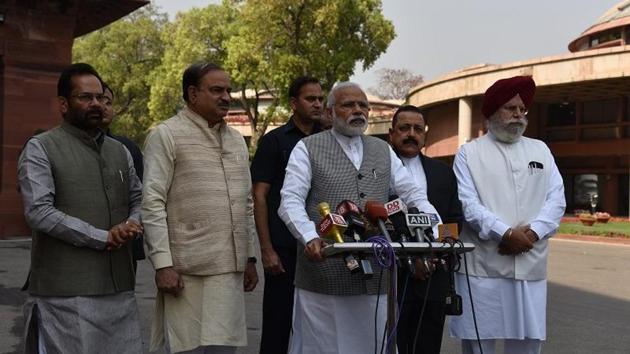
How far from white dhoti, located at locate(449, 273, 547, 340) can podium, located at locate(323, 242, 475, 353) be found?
1.35 m

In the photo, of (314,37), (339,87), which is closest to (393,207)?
(339,87)

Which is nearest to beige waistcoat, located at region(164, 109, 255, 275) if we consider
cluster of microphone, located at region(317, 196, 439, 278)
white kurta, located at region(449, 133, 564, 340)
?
cluster of microphone, located at region(317, 196, 439, 278)

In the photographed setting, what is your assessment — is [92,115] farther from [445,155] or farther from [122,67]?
[122,67]

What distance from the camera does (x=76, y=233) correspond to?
343 centimetres

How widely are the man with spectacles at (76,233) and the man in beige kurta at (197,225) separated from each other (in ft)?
0.64

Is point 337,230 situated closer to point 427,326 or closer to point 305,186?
point 305,186

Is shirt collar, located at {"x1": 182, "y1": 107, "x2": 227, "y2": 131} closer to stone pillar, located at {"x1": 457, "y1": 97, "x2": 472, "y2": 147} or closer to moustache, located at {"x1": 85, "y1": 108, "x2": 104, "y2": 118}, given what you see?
moustache, located at {"x1": 85, "y1": 108, "x2": 104, "y2": 118}

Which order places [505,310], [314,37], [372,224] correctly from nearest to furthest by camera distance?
[372,224], [505,310], [314,37]

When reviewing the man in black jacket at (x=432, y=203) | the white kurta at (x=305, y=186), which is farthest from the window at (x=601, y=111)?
the white kurta at (x=305, y=186)

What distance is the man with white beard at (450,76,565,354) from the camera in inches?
173

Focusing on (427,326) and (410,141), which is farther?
(410,141)

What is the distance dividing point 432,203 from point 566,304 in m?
5.22

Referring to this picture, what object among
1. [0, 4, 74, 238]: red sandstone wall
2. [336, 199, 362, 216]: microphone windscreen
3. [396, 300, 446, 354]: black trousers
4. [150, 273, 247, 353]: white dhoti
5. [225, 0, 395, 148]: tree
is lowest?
[396, 300, 446, 354]: black trousers

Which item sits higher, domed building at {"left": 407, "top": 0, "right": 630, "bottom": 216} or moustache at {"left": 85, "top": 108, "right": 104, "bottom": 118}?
domed building at {"left": 407, "top": 0, "right": 630, "bottom": 216}
